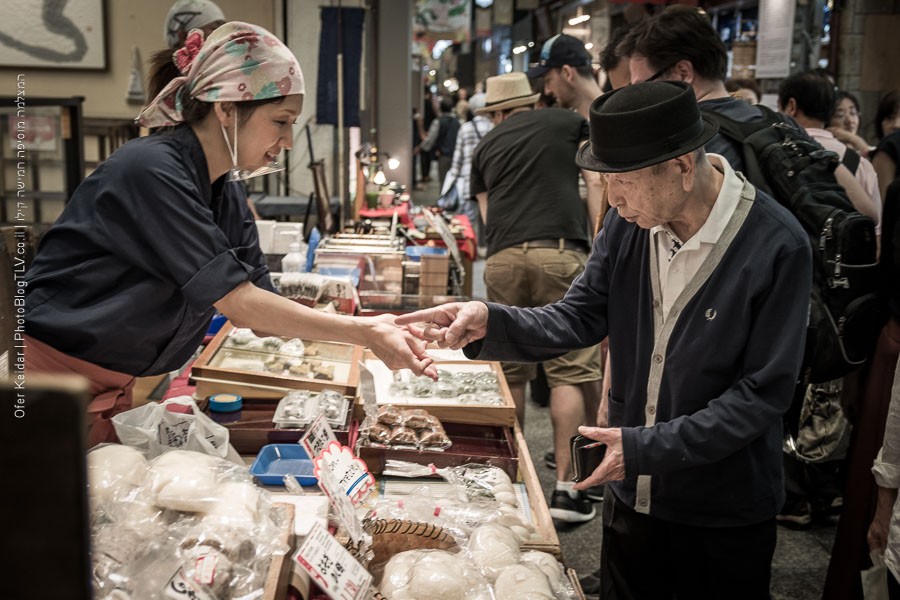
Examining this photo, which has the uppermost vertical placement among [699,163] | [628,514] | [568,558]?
[699,163]

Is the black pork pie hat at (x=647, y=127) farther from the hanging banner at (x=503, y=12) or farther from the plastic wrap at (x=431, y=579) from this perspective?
the hanging banner at (x=503, y=12)

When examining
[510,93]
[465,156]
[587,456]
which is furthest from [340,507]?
[465,156]

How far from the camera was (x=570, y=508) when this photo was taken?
13.5ft

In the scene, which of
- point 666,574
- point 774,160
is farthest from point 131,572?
point 774,160

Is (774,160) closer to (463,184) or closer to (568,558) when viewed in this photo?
(568,558)

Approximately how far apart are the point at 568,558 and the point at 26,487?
3.55 metres

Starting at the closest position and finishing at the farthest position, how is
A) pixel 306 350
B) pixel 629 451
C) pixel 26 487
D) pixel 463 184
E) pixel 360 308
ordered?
1. pixel 26 487
2. pixel 629 451
3. pixel 306 350
4. pixel 360 308
5. pixel 463 184

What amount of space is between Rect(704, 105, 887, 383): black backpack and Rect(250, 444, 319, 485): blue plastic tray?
1697 millimetres

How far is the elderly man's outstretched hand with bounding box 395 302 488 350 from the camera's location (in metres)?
2.18

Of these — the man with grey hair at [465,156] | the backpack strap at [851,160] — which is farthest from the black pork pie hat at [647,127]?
the man with grey hair at [465,156]

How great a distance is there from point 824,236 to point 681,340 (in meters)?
1.05

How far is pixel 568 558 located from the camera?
147 inches

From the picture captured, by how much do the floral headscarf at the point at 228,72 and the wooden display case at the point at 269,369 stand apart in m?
0.99

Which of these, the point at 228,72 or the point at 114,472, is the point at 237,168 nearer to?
the point at 228,72
